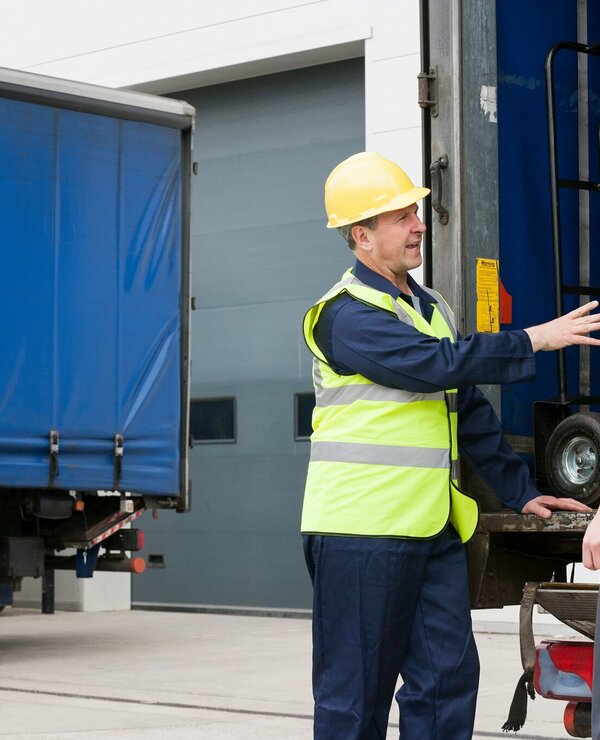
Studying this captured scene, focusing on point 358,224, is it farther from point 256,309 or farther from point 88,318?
point 256,309

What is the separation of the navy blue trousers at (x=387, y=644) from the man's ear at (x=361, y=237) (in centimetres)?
87

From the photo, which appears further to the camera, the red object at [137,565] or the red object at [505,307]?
the red object at [137,565]

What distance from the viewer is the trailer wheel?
4699 mm

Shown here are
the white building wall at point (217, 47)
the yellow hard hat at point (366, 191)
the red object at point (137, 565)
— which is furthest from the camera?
the white building wall at point (217, 47)

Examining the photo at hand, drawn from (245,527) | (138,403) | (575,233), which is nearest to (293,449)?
(245,527)

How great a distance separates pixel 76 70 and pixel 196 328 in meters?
2.93

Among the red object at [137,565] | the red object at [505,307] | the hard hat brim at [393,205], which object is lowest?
the red object at [137,565]

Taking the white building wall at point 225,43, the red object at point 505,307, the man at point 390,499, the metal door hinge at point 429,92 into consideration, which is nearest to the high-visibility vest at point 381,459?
the man at point 390,499

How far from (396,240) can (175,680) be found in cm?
568

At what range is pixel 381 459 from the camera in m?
4.34

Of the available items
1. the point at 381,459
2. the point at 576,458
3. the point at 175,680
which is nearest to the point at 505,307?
the point at 576,458

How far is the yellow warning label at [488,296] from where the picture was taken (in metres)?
4.90

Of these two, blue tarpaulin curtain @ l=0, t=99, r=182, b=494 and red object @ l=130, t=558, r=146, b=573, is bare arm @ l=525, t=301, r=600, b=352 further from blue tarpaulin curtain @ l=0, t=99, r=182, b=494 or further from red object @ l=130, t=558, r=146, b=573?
red object @ l=130, t=558, r=146, b=573

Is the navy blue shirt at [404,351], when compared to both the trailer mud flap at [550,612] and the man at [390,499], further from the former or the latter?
the trailer mud flap at [550,612]
